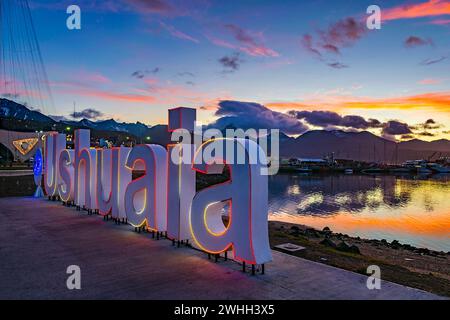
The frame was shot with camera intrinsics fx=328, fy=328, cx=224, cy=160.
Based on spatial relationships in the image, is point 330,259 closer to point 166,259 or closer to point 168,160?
point 166,259

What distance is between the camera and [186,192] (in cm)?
1132

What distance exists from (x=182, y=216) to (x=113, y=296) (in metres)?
4.42

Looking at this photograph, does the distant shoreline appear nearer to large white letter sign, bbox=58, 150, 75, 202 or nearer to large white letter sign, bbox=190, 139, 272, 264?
large white letter sign, bbox=190, 139, 272, 264

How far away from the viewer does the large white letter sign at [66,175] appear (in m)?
20.2

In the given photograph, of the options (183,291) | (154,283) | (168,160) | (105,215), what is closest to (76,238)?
(105,215)

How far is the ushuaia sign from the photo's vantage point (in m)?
8.73

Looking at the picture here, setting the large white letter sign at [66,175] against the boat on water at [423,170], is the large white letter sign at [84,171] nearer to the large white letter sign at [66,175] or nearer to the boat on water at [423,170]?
the large white letter sign at [66,175]

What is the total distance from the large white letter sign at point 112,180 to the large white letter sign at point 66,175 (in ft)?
14.9

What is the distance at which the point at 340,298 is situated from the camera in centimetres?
708

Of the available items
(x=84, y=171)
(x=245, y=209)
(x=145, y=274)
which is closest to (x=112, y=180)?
(x=84, y=171)

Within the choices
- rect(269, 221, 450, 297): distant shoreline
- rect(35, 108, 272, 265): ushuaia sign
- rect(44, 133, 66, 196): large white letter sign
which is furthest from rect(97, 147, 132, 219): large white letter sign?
rect(269, 221, 450, 297): distant shoreline

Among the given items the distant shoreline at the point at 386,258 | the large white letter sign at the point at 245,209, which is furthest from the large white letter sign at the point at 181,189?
the distant shoreline at the point at 386,258

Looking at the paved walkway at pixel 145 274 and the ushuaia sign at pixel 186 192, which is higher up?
the ushuaia sign at pixel 186 192

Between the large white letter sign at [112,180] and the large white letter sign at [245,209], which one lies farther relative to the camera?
the large white letter sign at [112,180]
